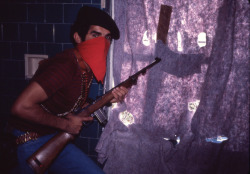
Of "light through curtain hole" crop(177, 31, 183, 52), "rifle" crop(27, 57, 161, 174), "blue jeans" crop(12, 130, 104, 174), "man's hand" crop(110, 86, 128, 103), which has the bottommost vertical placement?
"blue jeans" crop(12, 130, 104, 174)

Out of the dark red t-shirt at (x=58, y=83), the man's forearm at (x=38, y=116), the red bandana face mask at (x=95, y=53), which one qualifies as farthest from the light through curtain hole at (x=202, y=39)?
the man's forearm at (x=38, y=116)

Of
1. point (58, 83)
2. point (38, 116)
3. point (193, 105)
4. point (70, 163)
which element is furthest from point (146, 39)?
point (70, 163)

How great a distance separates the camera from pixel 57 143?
105 cm

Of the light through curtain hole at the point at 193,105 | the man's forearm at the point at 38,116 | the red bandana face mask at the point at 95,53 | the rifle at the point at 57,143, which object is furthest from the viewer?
the light through curtain hole at the point at 193,105

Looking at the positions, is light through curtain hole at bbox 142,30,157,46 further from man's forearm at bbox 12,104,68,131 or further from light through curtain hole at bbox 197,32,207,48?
man's forearm at bbox 12,104,68,131

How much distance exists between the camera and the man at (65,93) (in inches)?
33.0

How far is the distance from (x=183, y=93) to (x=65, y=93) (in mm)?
985

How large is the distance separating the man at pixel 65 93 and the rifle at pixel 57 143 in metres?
0.05

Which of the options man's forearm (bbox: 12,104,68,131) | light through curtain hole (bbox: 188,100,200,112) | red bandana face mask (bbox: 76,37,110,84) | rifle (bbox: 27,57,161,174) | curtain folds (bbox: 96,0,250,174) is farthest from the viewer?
light through curtain hole (bbox: 188,100,200,112)

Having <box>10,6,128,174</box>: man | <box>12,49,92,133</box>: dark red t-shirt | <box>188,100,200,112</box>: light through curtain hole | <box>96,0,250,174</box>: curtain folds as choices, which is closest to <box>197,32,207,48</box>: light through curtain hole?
<box>96,0,250,174</box>: curtain folds

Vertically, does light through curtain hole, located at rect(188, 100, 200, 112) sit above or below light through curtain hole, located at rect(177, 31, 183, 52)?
below

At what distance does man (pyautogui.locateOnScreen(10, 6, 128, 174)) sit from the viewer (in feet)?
2.75

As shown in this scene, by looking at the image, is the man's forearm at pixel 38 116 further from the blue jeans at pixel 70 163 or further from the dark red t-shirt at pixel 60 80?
the blue jeans at pixel 70 163

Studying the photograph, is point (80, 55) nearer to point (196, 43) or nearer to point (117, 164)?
point (196, 43)
